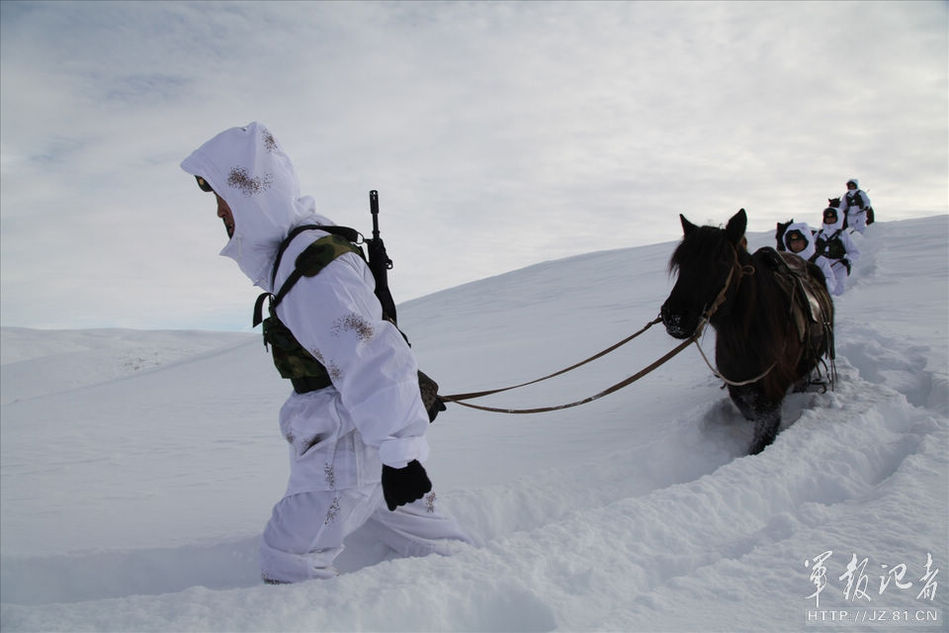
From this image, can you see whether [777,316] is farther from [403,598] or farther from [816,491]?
[403,598]

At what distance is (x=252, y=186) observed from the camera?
2.20m

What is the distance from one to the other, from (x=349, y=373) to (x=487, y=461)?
9.54ft

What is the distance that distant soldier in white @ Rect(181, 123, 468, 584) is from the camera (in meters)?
1.95

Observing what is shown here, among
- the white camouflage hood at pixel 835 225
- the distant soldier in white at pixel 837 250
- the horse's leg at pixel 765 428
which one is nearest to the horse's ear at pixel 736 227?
the horse's leg at pixel 765 428

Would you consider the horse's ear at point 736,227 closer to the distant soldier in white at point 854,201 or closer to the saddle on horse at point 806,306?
the saddle on horse at point 806,306

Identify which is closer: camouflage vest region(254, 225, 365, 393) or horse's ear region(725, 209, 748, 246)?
camouflage vest region(254, 225, 365, 393)

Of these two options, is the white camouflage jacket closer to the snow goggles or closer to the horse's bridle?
the snow goggles

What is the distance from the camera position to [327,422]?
227cm

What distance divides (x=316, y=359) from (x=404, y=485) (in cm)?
60

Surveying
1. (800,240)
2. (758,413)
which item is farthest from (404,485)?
(800,240)

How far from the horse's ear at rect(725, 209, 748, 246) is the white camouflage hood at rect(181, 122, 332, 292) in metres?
2.81

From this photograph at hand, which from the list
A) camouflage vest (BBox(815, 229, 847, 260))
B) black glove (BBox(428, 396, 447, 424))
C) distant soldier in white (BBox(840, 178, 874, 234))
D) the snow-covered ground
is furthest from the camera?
distant soldier in white (BBox(840, 178, 874, 234))

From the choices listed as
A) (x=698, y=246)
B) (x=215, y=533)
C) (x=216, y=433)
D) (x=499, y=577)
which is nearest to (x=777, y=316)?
(x=698, y=246)

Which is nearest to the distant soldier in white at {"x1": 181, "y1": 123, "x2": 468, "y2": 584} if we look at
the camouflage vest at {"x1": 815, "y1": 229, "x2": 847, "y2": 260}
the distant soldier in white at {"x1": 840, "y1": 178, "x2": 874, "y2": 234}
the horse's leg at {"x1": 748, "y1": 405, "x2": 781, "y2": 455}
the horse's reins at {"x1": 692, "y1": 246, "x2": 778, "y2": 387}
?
the horse's reins at {"x1": 692, "y1": 246, "x2": 778, "y2": 387}
